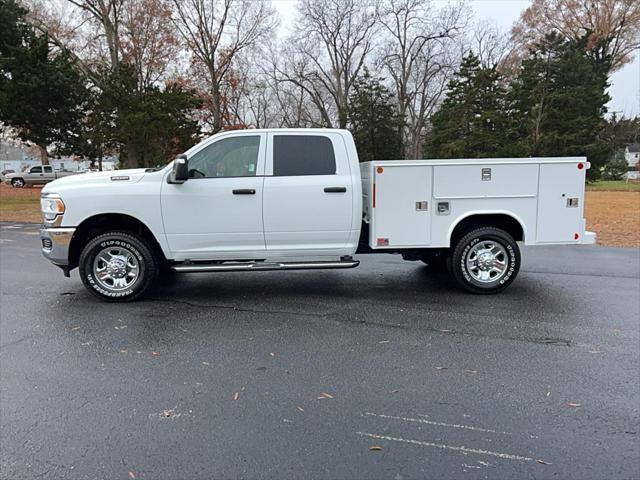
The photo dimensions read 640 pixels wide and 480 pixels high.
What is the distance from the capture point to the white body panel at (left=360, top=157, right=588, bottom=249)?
6.21m

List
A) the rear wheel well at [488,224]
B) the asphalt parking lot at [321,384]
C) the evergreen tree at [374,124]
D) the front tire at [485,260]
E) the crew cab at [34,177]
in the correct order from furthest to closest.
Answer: the crew cab at [34,177], the evergreen tree at [374,124], the rear wheel well at [488,224], the front tire at [485,260], the asphalt parking lot at [321,384]

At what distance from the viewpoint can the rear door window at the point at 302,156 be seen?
6148 mm

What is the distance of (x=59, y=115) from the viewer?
2348 centimetres

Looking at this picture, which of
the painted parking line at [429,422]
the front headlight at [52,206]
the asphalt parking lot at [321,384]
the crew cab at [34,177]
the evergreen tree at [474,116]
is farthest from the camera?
the crew cab at [34,177]

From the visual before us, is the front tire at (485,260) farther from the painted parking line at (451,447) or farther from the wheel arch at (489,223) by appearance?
the painted parking line at (451,447)

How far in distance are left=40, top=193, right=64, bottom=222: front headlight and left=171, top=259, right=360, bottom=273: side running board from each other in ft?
4.88

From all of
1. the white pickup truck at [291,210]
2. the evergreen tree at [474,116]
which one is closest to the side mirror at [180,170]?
the white pickup truck at [291,210]

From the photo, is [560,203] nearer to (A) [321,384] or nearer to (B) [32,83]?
(A) [321,384]

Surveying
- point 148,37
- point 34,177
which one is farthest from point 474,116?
point 34,177

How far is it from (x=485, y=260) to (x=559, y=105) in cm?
4026

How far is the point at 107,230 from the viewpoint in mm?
6207

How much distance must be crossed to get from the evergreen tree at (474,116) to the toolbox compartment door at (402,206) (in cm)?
3558

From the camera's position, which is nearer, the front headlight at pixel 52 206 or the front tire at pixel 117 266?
the front headlight at pixel 52 206

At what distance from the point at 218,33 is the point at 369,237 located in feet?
119
